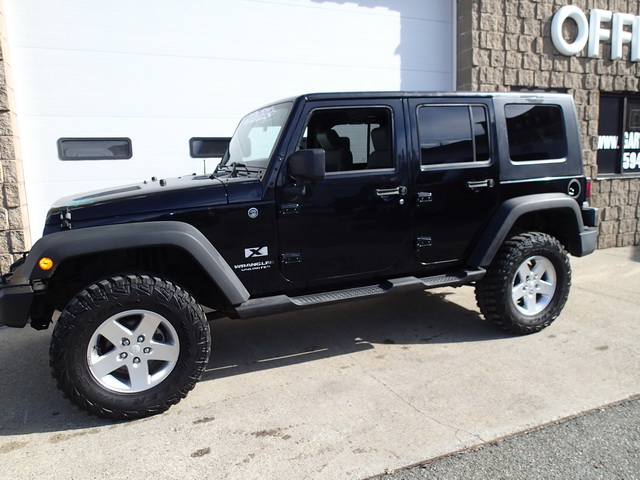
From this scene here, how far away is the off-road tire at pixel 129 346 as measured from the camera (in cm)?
283

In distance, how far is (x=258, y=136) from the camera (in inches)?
149

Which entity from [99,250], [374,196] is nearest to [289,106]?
[374,196]

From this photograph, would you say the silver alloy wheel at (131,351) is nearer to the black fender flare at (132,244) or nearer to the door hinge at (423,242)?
the black fender flare at (132,244)

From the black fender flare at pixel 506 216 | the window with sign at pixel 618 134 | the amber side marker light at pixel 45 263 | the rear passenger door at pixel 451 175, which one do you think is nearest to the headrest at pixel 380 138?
the rear passenger door at pixel 451 175

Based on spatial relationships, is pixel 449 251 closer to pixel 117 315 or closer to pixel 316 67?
pixel 117 315

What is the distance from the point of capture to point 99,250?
2.84 meters

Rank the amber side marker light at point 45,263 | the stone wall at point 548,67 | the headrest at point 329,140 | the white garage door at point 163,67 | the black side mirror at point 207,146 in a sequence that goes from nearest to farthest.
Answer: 1. the amber side marker light at point 45,263
2. the headrest at point 329,140
3. the white garage door at point 163,67
4. the black side mirror at point 207,146
5. the stone wall at point 548,67

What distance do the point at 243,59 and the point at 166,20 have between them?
942mm

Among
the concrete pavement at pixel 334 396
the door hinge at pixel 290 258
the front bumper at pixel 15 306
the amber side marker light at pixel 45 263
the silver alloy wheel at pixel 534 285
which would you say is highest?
the amber side marker light at pixel 45 263

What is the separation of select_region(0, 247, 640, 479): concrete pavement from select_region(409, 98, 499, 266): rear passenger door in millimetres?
883

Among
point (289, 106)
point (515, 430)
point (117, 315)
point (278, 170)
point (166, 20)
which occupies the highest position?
point (166, 20)

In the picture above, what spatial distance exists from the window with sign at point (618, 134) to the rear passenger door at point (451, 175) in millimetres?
4905

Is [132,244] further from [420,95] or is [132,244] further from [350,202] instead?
[420,95]

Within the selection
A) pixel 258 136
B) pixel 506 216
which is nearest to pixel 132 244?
pixel 258 136
